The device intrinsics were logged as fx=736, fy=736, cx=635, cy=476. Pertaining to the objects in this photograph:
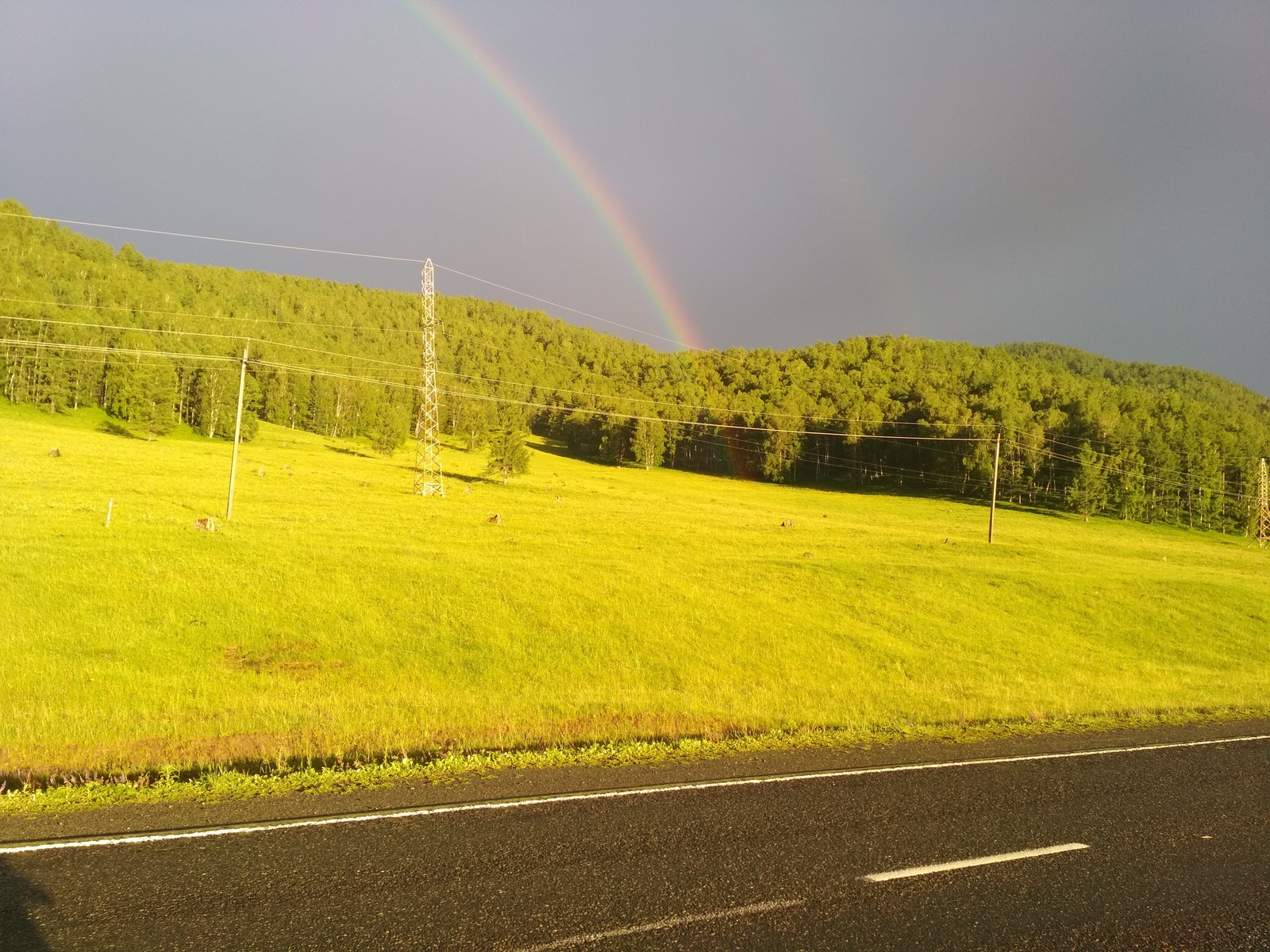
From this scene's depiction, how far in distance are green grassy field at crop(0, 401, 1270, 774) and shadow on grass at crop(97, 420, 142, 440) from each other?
4279 centimetres

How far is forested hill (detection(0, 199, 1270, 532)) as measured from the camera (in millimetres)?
122812

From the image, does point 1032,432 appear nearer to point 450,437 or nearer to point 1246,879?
point 450,437

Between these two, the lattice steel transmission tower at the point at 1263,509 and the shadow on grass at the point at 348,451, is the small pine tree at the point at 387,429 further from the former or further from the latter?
the lattice steel transmission tower at the point at 1263,509

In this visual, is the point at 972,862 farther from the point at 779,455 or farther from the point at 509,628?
the point at 779,455

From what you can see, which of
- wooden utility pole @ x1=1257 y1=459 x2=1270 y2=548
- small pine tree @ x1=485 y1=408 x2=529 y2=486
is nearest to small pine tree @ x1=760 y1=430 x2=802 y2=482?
small pine tree @ x1=485 y1=408 x2=529 y2=486

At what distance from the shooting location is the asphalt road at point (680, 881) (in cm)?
671

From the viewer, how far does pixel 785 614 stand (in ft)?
113

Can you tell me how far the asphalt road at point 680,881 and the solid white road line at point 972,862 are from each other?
2.7 inches

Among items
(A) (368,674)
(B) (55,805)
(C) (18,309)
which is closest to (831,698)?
(A) (368,674)

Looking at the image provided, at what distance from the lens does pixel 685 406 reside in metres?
172

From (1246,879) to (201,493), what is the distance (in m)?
60.9

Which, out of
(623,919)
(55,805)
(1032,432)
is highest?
(1032,432)

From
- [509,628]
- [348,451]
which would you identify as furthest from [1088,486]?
[509,628]

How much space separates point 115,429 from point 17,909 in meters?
120
